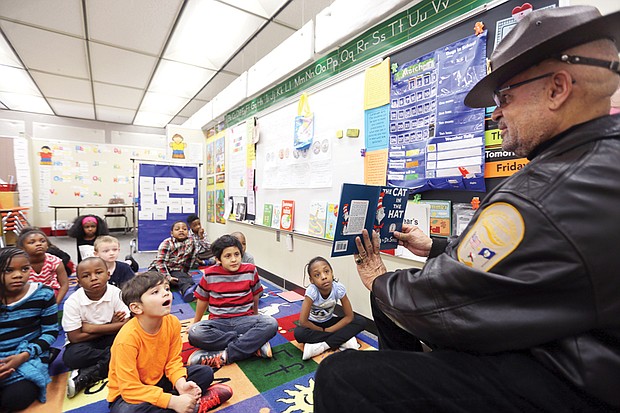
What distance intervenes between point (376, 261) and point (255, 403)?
1.02m

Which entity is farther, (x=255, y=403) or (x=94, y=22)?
(x=94, y=22)

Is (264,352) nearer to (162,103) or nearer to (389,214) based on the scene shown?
(389,214)

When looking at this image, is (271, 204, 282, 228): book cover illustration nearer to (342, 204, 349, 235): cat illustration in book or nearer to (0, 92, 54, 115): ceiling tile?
(342, 204, 349, 235): cat illustration in book

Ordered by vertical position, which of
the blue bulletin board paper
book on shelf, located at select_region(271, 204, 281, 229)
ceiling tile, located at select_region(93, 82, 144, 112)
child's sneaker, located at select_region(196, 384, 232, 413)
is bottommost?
child's sneaker, located at select_region(196, 384, 232, 413)

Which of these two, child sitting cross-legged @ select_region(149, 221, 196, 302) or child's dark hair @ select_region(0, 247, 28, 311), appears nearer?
child's dark hair @ select_region(0, 247, 28, 311)

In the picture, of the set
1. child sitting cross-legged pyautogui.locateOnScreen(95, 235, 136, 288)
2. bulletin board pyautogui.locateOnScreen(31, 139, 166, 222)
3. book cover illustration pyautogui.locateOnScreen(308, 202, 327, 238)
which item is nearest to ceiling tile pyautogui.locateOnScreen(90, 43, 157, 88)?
child sitting cross-legged pyautogui.locateOnScreen(95, 235, 136, 288)

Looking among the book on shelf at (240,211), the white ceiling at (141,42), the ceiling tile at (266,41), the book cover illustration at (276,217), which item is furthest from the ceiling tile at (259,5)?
the book on shelf at (240,211)

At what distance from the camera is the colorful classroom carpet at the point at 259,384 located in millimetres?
1395

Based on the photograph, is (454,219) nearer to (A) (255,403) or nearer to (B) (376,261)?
(B) (376,261)

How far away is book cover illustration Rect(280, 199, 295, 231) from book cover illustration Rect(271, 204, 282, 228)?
75mm

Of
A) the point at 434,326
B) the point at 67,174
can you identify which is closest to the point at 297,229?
the point at 434,326

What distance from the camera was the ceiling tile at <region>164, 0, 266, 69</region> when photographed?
102 inches

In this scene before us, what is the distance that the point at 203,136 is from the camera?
5.46 meters

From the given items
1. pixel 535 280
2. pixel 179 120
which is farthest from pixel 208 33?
pixel 179 120
